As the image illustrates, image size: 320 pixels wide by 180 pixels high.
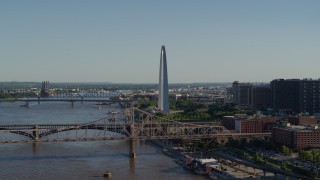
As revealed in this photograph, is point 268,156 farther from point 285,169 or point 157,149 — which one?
point 157,149

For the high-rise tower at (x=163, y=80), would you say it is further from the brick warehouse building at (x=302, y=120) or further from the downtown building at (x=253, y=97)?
the brick warehouse building at (x=302, y=120)

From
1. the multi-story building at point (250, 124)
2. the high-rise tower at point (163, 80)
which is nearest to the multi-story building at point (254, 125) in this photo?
the multi-story building at point (250, 124)

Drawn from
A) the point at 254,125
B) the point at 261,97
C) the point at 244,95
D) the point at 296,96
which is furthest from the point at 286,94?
the point at 254,125

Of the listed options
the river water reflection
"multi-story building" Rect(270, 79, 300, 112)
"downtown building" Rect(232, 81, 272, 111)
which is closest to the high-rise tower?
"downtown building" Rect(232, 81, 272, 111)

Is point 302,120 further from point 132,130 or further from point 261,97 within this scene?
point 261,97

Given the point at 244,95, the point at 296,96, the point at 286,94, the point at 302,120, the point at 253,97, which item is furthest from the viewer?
the point at 244,95

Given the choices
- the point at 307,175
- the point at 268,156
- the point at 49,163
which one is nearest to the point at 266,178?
the point at 307,175
